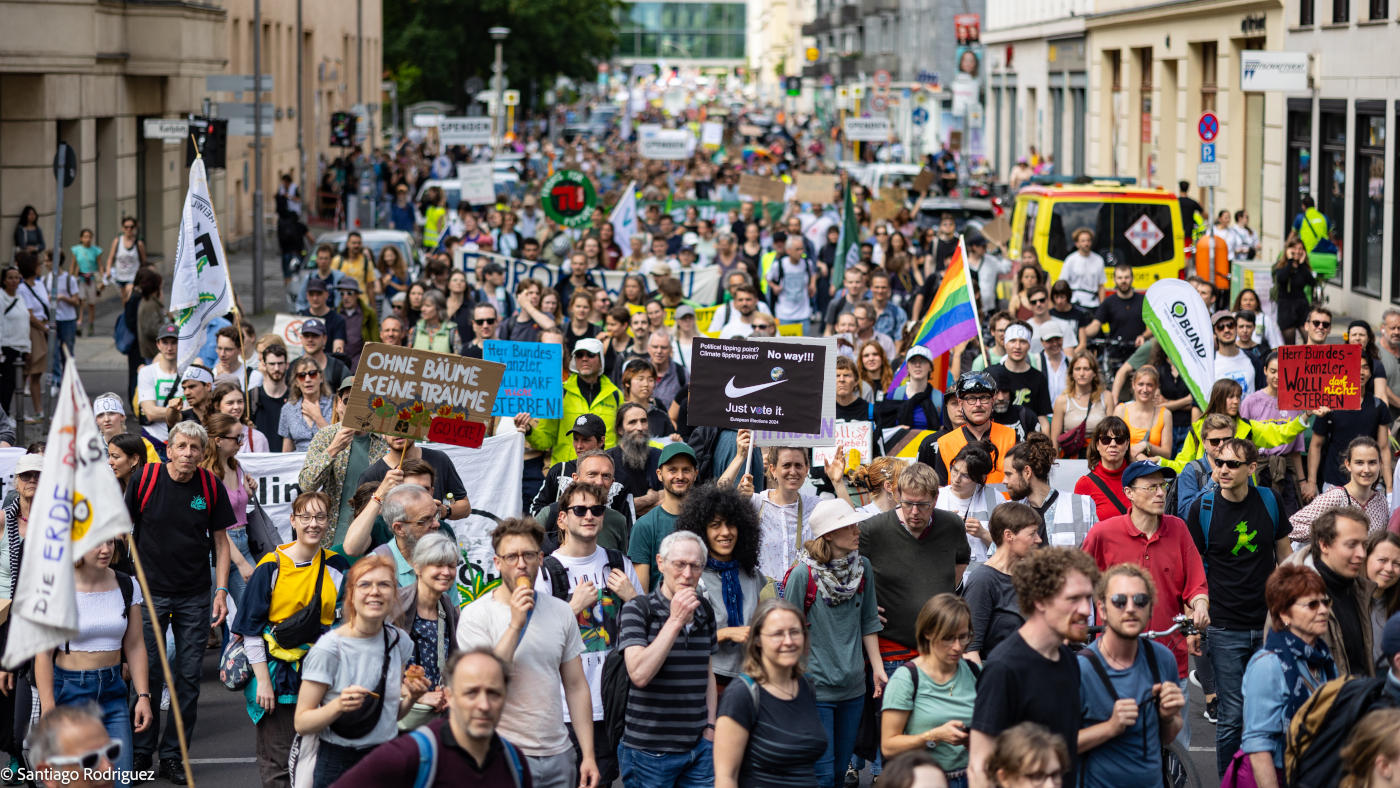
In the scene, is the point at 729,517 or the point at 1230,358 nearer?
the point at 729,517

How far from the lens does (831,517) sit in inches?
292

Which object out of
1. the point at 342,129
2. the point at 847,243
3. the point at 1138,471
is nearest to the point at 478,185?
the point at 847,243

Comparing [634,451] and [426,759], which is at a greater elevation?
[634,451]

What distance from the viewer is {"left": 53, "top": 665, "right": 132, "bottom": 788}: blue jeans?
753 cm

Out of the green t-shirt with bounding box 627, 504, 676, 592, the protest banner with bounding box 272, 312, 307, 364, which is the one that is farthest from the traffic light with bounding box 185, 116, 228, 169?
the green t-shirt with bounding box 627, 504, 676, 592

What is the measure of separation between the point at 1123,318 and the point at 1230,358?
136 inches

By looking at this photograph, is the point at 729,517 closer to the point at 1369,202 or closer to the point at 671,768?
the point at 671,768

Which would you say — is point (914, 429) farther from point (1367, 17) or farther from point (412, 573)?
point (1367, 17)

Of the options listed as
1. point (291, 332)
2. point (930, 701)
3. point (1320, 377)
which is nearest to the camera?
point (930, 701)

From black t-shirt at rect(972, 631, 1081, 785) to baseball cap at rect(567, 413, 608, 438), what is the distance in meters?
4.43

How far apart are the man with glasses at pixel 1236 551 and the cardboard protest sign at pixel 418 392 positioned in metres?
3.61

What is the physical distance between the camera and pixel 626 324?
14195mm

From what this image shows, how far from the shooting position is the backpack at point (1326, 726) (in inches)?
240

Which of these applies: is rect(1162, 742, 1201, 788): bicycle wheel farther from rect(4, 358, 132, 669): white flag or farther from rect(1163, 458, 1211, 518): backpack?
rect(4, 358, 132, 669): white flag
